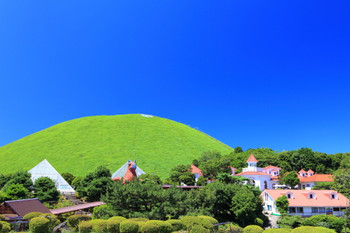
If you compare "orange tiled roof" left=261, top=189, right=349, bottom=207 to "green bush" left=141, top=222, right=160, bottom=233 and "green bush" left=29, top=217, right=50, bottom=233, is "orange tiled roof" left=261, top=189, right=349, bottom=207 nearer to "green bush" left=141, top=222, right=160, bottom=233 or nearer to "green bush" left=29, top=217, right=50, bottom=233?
"green bush" left=141, top=222, right=160, bottom=233

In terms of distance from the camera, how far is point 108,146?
315ft

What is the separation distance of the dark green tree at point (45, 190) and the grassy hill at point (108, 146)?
1388 inches

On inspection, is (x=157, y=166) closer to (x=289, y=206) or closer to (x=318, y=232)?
(x=289, y=206)

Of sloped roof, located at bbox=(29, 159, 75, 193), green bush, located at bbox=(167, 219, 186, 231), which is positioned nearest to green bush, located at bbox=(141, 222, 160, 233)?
green bush, located at bbox=(167, 219, 186, 231)

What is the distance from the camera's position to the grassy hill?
82875mm

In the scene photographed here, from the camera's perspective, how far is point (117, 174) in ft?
179

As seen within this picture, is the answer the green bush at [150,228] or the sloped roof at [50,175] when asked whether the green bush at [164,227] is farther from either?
the sloped roof at [50,175]

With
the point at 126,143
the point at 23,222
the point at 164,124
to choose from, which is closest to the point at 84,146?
the point at 126,143

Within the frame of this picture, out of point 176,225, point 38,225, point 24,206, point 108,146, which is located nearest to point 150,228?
point 176,225

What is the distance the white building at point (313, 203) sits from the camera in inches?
1640

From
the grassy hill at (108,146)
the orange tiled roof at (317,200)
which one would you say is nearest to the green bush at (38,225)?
the orange tiled roof at (317,200)

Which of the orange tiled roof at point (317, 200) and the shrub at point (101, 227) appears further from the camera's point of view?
the orange tiled roof at point (317, 200)

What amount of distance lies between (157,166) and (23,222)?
214ft

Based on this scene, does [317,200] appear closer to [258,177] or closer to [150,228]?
[258,177]
